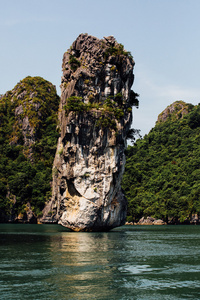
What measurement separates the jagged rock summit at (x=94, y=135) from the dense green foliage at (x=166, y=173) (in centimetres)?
3937

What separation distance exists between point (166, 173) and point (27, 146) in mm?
38100

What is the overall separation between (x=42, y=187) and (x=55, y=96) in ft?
129

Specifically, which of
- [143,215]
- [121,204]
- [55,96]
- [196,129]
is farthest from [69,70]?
[196,129]

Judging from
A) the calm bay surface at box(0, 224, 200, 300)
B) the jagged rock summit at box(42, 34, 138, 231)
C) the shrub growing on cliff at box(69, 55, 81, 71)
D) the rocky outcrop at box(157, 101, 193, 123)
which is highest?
the rocky outcrop at box(157, 101, 193, 123)

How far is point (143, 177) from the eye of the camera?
10219cm

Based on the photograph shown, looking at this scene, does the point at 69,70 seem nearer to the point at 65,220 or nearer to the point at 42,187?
the point at 65,220

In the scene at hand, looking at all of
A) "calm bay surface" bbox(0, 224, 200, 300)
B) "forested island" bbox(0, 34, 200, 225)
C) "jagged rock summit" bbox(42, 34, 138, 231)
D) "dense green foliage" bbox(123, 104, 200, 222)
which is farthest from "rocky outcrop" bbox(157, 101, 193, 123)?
"calm bay surface" bbox(0, 224, 200, 300)

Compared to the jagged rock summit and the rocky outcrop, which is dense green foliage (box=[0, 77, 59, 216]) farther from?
the rocky outcrop

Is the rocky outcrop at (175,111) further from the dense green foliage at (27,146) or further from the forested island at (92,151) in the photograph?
the dense green foliage at (27,146)

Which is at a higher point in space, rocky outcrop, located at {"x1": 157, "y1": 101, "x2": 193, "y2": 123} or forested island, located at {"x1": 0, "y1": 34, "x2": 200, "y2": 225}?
rocky outcrop, located at {"x1": 157, "y1": 101, "x2": 193, "y2": 123}

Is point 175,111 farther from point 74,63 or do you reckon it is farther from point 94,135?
point 94,135

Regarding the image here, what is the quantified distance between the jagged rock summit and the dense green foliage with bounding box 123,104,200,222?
39.4 meters

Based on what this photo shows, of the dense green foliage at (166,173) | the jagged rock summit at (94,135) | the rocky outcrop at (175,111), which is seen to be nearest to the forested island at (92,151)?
the jagged rock summit at (94,135)

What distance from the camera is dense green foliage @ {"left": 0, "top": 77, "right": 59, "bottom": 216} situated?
86062 millimetres
